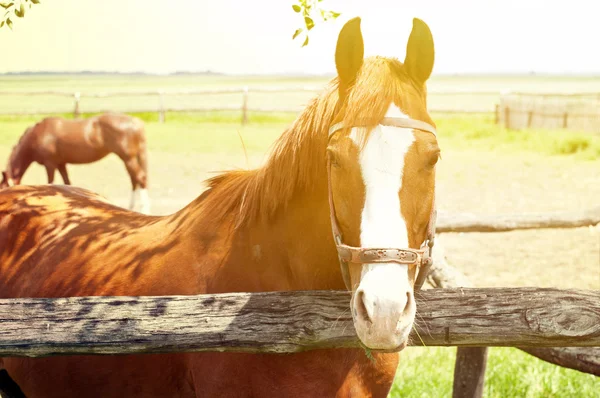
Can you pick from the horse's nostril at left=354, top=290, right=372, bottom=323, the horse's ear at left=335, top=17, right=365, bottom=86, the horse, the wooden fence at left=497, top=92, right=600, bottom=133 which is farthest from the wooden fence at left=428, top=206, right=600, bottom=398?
the wooden fence at left=497, top=92, right=600, bottom=133

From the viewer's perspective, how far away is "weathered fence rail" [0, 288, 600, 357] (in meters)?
2.11

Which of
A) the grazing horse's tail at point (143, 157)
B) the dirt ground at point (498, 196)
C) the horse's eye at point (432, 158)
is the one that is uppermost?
the horse's eye at point (432, 158)

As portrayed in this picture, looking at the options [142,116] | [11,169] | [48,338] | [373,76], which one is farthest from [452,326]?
[142,116]

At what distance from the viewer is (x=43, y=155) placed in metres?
13.3

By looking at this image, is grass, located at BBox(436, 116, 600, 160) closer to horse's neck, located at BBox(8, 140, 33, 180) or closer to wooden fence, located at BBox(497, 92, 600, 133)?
wooden fence, located at BBox(497, 92, 600, 133)

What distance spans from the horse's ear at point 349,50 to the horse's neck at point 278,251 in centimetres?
40

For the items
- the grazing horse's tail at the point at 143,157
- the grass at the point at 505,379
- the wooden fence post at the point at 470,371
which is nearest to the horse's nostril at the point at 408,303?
the wooden fence post at the point at 470,371

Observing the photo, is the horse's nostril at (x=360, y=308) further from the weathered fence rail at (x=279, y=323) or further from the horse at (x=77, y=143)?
the horse at (x=77, y=143)

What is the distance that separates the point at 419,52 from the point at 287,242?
85 cm

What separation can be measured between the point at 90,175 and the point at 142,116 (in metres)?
14.8

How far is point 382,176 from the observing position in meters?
1.84

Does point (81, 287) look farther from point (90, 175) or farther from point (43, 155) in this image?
point (90, 175)

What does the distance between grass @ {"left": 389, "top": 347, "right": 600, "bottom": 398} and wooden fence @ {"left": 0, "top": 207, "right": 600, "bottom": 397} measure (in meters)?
2.12

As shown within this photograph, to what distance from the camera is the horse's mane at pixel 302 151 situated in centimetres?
196
